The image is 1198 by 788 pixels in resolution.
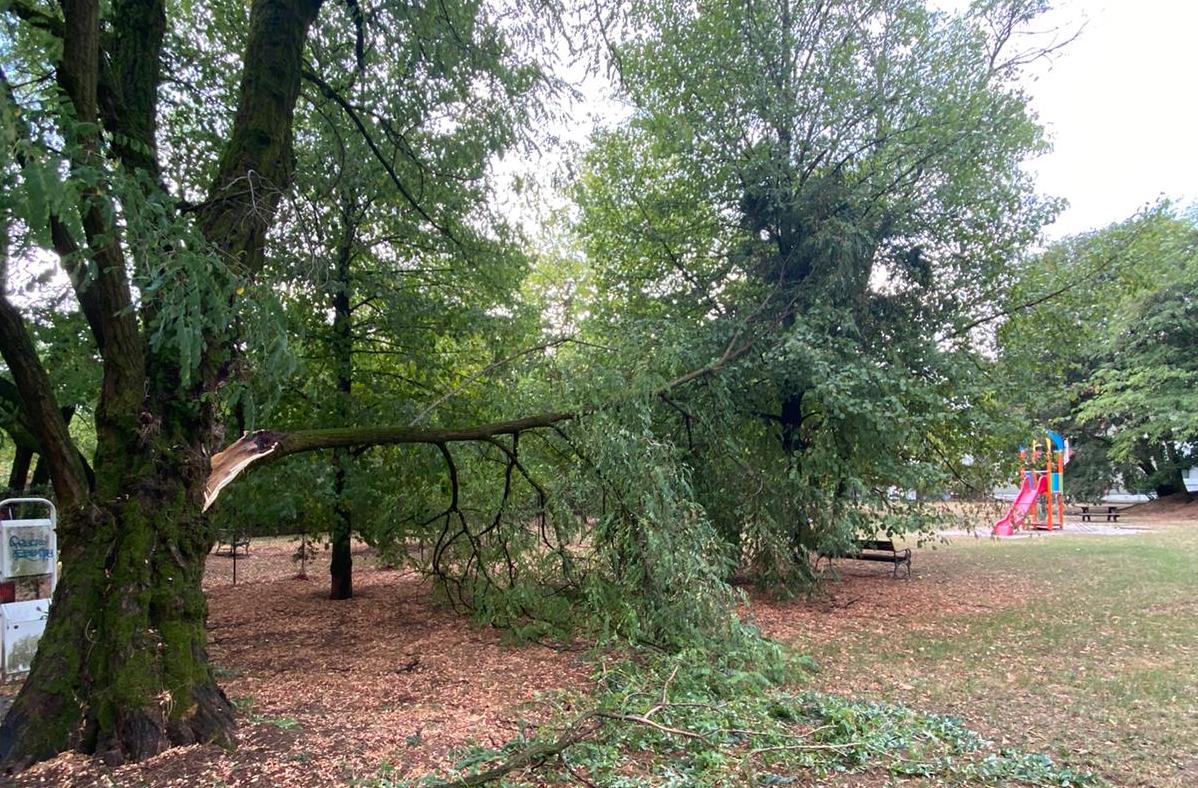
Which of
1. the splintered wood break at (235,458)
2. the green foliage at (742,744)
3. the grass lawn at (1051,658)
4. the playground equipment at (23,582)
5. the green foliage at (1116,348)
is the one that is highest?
the green foliage at (1116,348)

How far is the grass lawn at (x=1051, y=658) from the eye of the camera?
14.0 feet

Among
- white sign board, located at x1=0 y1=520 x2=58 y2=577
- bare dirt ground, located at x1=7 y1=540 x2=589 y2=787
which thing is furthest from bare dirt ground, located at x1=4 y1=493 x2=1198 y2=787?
white sign board, located at x1=0 y1=520 x2=58 y2=577

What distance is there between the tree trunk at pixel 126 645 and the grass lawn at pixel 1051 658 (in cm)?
423

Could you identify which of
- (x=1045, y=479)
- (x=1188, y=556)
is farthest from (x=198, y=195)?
(x=1045, y=479)

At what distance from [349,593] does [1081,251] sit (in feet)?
37.9

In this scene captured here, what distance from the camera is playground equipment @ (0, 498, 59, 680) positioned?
5.61m

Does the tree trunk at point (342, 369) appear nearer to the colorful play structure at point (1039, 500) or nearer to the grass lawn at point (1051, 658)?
the grass lawn at point (1051, 658)

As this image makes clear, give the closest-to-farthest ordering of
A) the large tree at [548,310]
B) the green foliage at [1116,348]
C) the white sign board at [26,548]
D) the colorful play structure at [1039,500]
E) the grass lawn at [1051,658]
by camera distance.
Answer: the large tree at [548,310] → the grass lawn at [1051,658] → the white sign board at [26,548] → the green foliage at [1116,348] → the colorful play structure at [1039,500]

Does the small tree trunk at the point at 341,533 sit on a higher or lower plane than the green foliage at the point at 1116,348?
lower

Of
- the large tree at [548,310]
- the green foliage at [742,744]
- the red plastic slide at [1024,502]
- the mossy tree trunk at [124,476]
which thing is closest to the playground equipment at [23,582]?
the large tree at [548,310]

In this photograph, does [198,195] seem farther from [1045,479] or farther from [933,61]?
[1045,479]

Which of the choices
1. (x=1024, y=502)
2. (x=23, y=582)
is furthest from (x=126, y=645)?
(x=1024, y=502)

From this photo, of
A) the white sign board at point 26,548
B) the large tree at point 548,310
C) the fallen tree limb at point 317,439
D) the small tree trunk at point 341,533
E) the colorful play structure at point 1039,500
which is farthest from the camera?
the colorful play structure at point 1039,500

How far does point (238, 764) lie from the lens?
361cm
